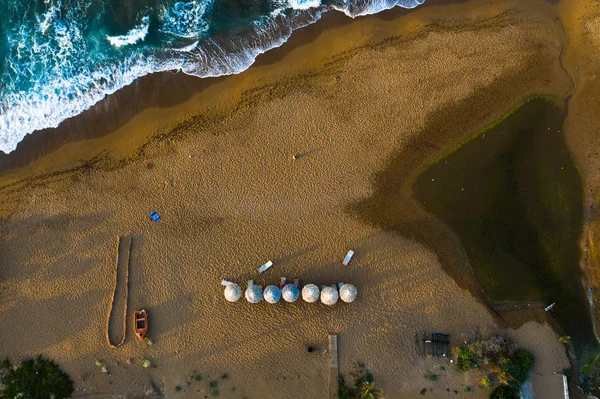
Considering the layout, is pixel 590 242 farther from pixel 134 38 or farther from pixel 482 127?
pixel 134 38

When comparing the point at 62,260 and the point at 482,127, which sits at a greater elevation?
the point at 482,127

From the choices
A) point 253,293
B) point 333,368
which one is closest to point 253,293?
point 253,293

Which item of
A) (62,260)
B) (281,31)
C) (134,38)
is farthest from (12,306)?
(281,31)

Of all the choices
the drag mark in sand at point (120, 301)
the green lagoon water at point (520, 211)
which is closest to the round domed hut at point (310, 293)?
the green lagoon water at point (520, 211)

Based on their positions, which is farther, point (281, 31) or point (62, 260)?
point (281, 31)

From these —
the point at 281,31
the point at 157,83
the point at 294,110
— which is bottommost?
the point at 294,110

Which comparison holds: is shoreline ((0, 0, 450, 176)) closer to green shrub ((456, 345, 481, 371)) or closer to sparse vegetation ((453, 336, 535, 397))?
green shrub ((456, 345, 481, 371))

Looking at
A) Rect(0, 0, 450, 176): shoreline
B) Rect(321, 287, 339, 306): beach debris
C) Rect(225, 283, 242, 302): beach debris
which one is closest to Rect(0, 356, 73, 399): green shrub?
Rect(225, 283, 242, 302): beach debris

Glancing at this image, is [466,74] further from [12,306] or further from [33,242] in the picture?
[12,306]
